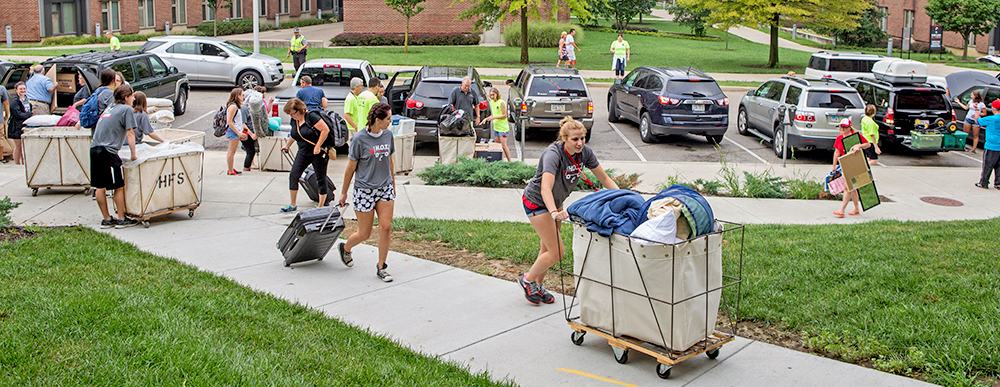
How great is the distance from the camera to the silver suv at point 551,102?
16.8 meters

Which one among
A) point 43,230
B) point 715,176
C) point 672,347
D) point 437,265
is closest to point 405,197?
point 437,265

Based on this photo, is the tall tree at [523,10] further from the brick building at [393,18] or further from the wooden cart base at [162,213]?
the wooden cart base at [162,213]

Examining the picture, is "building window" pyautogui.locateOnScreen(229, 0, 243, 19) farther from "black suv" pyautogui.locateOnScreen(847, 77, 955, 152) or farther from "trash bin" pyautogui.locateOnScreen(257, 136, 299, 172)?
"black suv" pyautogui.locateOnScreen(847, 77, 955, 152)

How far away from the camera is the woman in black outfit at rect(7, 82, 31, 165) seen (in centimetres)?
1334

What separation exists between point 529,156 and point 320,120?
6959 millimetres

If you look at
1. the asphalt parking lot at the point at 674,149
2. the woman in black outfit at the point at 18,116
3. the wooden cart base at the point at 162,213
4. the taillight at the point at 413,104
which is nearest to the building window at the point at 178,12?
the asphalt parking lot at the point at 674,149

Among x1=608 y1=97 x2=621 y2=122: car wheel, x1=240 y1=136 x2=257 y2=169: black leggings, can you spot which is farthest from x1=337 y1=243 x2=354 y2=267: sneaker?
x1=608 y1=97 x2=621 y2=122: car wheel

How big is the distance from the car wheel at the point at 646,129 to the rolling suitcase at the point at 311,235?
1118cm

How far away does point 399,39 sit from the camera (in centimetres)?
4109

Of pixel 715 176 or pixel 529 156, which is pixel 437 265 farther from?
pixel 529 156

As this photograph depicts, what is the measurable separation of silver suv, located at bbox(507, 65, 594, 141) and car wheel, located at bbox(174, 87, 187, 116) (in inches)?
330

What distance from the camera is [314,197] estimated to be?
33.2 feet

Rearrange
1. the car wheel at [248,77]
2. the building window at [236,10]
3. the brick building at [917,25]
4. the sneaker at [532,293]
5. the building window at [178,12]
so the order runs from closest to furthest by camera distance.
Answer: the sneaker at [532,293] → the car wheel at [248,77] → the brick building at [917,25] → the building window at [178,12] → the building window at [236,10]

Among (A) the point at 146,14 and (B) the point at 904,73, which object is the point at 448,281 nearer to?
(B) the point at 904,73
